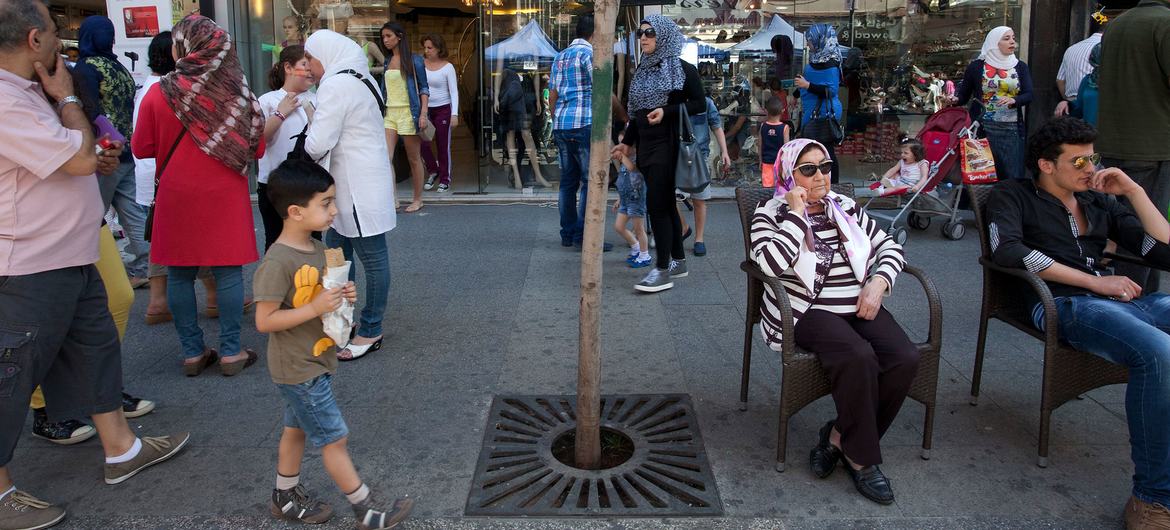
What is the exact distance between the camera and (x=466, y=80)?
470 inches

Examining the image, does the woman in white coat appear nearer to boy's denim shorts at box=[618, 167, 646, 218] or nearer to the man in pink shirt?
the man in pink shirt

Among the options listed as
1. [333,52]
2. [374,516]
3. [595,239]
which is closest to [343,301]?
[374,516]

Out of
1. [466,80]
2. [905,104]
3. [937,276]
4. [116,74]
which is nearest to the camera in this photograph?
[116,74]

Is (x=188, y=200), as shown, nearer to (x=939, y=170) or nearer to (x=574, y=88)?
(x=574, y=88)

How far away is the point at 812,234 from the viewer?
3.64m

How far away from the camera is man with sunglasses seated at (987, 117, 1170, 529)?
3252 millimetres

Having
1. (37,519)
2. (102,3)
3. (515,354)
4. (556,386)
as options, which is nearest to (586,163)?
(515,354)

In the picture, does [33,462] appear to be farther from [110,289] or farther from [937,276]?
[937,276]

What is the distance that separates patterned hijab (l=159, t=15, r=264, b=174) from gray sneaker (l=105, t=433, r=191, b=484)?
4.68ft

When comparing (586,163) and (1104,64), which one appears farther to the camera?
(586,163)

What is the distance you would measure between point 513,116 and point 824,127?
3.85 m

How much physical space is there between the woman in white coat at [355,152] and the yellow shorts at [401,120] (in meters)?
4.42

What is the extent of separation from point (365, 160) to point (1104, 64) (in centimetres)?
404

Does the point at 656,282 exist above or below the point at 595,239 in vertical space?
below
